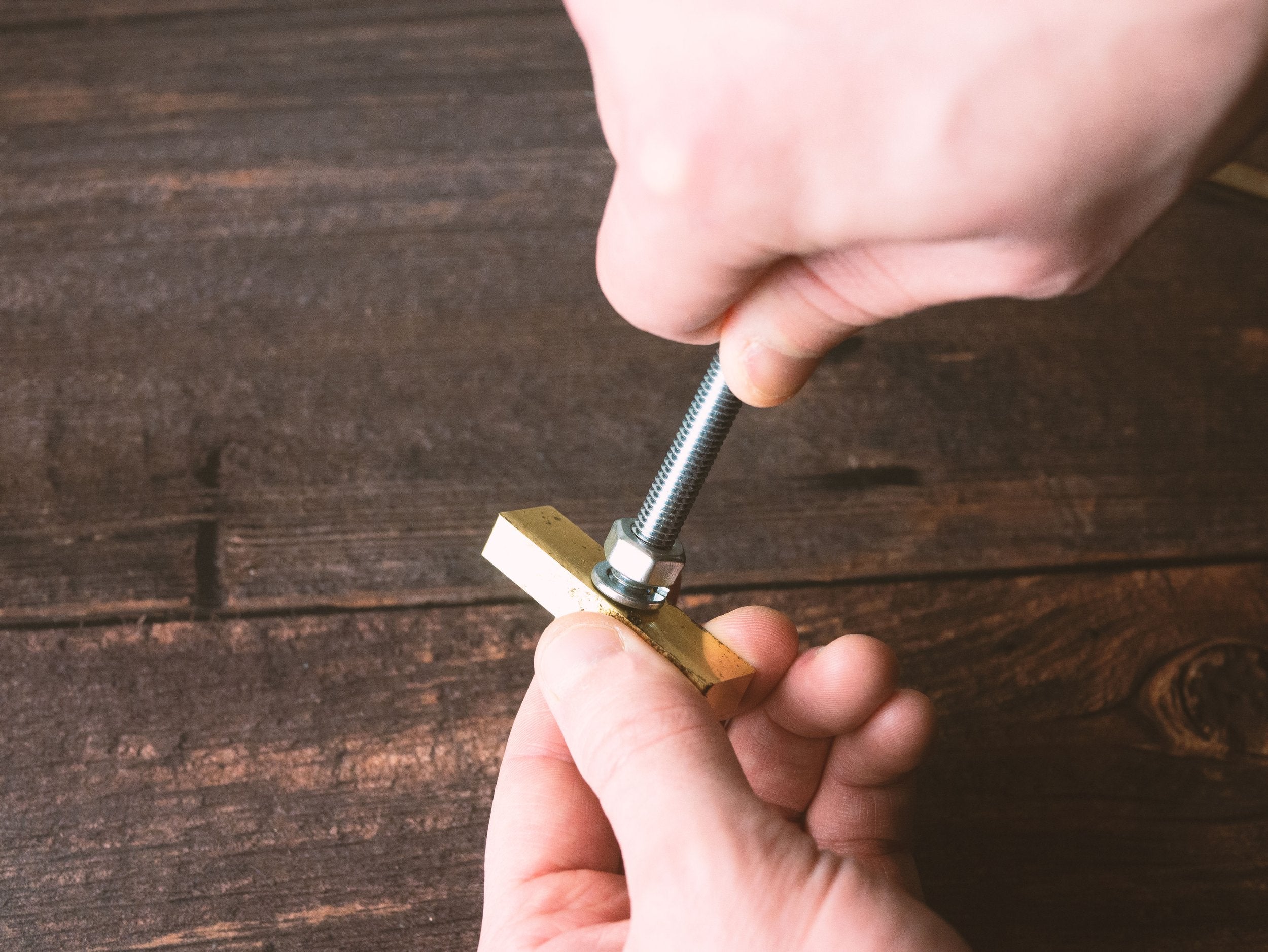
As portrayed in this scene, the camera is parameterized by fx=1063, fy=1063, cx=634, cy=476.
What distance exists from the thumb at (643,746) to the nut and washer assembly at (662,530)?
0.02 metres

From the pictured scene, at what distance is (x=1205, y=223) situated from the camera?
680 millimetres

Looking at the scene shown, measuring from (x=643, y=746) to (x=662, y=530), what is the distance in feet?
0.30

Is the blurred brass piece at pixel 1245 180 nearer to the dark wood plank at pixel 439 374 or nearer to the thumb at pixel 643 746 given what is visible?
the dark wood plank at pixel 439 374

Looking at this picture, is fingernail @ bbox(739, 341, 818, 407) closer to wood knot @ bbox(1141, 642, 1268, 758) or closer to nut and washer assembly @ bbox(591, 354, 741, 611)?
nut and washer assembly @ bbox(591, 354, 741, 611)

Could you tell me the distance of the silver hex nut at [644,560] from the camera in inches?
15.4

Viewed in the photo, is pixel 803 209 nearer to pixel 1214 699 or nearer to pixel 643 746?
pixel 643 746

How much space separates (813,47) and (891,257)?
0.06 metres

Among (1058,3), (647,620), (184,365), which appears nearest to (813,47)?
(1058,3)

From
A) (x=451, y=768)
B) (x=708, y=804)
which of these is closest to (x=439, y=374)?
(x=451, y=768)

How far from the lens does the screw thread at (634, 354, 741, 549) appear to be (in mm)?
356

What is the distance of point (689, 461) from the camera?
37 cm

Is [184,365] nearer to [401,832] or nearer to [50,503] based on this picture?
[50,503]

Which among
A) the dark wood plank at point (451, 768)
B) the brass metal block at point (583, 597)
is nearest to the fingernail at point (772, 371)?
the brass metal block at point (583, 597)

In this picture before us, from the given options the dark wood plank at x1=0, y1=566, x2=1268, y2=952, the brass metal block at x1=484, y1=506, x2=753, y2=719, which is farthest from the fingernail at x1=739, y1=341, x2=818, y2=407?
the dark wood plank at x1=0, y1=566, x2=1268, y2=952
